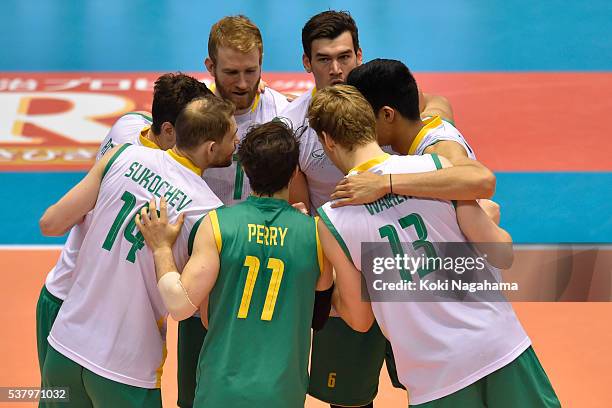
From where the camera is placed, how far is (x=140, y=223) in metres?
4.16

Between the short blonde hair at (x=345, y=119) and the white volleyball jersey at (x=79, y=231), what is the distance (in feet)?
3.49

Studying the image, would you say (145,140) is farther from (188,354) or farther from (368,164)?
(368,164)

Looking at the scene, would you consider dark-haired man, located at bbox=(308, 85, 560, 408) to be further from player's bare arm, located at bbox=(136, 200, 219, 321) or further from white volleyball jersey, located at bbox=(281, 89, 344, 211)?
white volleyball jersey, located at bbox=(281, 89, 344, 211)

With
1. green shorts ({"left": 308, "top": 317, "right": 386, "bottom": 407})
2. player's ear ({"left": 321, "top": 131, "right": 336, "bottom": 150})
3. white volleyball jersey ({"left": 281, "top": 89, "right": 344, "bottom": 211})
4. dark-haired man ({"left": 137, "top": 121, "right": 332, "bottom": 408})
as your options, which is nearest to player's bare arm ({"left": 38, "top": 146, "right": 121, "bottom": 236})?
dark-haired man ({"left": 137, "top": 121, "right": 332, "bottom": 408})

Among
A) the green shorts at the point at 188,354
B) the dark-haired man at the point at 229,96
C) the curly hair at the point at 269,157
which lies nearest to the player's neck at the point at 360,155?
the curly hair at the point at 269,157

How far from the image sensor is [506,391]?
156 inches

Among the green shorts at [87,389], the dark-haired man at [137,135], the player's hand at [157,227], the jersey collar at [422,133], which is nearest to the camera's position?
the player's hand at [157,227]

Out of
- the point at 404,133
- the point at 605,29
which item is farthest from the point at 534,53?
the point at 404,133

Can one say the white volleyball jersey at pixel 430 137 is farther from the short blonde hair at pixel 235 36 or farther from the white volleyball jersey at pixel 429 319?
the short blonde hair at pixel 235 36

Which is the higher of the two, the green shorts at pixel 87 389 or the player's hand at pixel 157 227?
the player's hand at pixel 157 227

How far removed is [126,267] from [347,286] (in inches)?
39.8

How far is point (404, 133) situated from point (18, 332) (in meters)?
4.02

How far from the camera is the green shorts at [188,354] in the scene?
512cm

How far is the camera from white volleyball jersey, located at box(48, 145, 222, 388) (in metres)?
4.22
